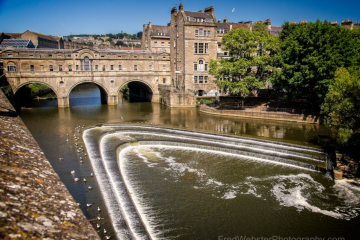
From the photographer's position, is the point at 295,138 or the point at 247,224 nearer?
the point at 247,224

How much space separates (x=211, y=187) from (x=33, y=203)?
45.9 feet

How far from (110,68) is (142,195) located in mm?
40138

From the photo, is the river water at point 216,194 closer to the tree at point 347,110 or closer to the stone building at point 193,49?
the tree at point 347,110

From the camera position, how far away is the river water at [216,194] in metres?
14.2

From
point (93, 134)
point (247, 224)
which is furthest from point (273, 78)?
point (247, 224)

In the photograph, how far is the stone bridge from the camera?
1882 inches

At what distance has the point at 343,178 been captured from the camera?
64.3ft

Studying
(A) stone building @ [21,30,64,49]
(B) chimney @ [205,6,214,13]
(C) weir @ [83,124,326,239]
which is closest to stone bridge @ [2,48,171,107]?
(B) chimney @ [205,6,214,13]


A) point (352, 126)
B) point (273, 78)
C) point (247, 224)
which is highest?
point (273, 78)

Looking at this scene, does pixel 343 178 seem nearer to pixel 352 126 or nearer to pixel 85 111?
pixel 352 126

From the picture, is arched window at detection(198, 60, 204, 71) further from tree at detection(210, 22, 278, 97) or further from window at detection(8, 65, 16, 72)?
window at detection(8, 65, 16, 72)

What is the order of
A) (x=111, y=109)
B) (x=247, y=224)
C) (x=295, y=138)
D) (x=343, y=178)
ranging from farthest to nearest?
(x=111, y=109) < (x=295, y=138) < (x=343, y=178) < (x=247, y=224)

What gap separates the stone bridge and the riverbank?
45.6 m

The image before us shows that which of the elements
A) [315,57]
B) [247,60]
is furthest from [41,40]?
[315,57]
